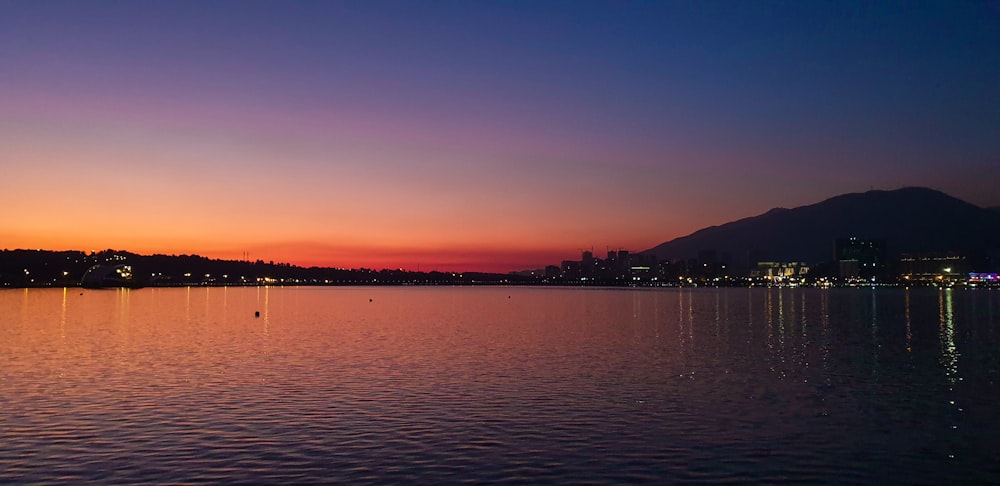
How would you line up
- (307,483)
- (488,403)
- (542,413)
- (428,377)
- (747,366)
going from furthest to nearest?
(747,366)
(428,377)
(488,403)
(542,413)
(307,483)

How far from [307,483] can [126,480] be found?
439 cm

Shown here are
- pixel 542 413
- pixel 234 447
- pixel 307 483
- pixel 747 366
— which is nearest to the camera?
pixel 307 483

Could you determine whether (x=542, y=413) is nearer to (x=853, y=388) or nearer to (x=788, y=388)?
(x=788, y=388)

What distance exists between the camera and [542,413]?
91.4 ft

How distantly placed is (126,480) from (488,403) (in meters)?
14.2

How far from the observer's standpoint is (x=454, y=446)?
74.1 feet

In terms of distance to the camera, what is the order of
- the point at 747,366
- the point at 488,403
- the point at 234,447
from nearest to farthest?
the point at 234,447
the point at 488,403
the point at 747,366

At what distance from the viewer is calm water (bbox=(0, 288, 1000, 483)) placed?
20.2 meters

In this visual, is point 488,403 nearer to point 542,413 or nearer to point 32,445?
point 542,413

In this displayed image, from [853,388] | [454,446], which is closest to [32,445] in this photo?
[454,446]

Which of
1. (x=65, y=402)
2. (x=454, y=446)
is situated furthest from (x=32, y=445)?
(x=454, y=446)

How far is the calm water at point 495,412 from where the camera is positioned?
20.2 meters

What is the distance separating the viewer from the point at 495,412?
2809cm

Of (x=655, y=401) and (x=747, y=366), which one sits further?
(x=747, y=366)
